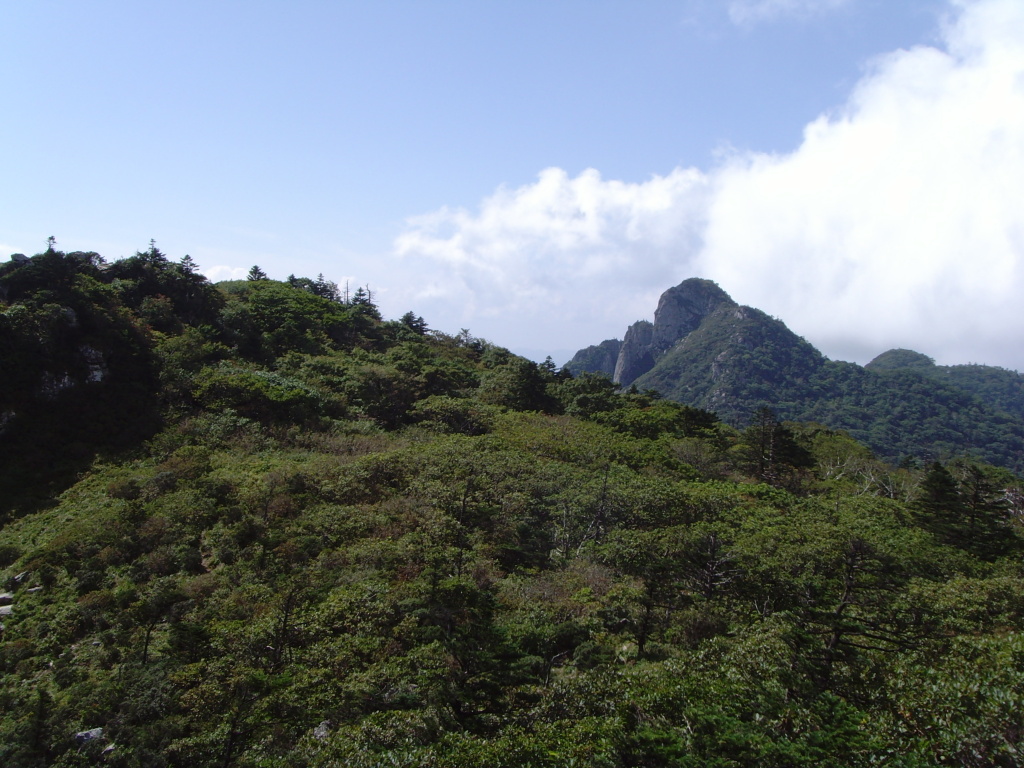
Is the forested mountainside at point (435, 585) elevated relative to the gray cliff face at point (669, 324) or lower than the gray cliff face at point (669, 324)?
lower

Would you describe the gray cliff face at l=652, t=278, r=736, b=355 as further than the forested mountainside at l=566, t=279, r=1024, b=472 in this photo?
Yes

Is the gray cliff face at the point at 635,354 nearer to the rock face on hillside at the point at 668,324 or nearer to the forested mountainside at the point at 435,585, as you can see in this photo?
the rock face on hillside at the point at 668,324

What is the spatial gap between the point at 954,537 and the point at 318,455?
28.4 m

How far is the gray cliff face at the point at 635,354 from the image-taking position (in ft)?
512

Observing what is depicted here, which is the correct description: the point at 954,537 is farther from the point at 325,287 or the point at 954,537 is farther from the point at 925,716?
the point at 325,287

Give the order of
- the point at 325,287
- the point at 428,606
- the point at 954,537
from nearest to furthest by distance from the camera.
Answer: the point at 428,606 < the point at 954,537 < the point at 325,287

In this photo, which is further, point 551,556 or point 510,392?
point 510,392

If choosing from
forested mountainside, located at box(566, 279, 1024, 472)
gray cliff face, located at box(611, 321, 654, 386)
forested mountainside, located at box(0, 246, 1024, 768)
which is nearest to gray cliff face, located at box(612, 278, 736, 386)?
gray cliff face, located at box(611, 321, 654, 386)

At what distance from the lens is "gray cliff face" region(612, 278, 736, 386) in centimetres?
15612

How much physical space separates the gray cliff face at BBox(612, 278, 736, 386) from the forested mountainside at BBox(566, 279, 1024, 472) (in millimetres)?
303

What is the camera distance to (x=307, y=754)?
27.6ft

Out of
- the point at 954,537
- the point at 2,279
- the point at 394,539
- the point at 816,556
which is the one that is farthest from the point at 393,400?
the point at 954,537

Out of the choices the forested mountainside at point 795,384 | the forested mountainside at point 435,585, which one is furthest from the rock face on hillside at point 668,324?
the forested mountainside at point 435,585

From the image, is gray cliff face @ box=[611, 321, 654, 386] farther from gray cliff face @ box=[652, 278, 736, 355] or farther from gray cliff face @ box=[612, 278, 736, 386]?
gray cliff face @ box=[652, 278, 736, 355]
